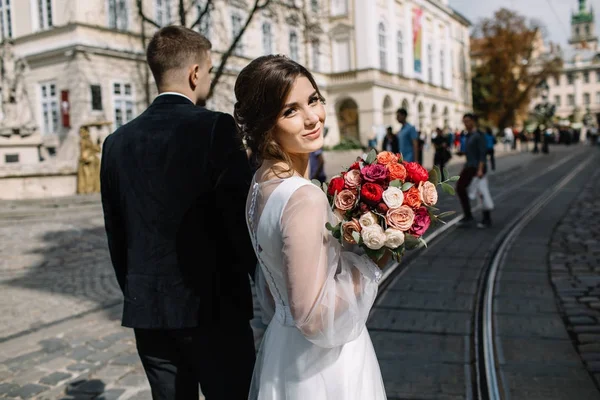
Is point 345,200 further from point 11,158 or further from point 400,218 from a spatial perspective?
point 11,158

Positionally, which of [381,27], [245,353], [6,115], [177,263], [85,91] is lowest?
[245,353]

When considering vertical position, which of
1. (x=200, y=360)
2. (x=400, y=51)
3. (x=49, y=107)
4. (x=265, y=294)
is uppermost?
(x=400, y=51)

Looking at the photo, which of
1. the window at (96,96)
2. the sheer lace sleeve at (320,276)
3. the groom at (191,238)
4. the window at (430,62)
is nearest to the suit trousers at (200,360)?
the groom at (191,238)

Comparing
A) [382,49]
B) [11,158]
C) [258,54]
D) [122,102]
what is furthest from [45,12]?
[382,49]

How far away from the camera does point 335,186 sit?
203cm

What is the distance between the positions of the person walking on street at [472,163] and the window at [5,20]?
2277cm

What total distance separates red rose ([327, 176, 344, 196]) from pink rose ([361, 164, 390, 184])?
0.09 metres

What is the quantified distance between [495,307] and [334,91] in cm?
3659

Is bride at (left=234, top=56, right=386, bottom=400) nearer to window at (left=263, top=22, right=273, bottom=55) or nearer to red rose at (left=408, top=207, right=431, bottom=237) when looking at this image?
red rose at (left=408, top=207, right=431, bottom=237)

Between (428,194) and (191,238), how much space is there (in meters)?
0.87

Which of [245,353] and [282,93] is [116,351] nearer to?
[245,353]

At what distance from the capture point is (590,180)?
18.8m

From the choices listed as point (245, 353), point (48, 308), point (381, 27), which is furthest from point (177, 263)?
point (381, 27)

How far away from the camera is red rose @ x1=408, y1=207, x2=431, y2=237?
1909 mm
